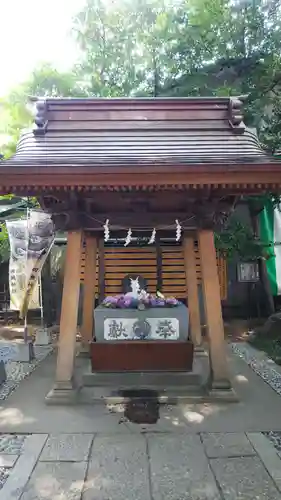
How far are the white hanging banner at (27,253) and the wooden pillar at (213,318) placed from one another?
12.8ft

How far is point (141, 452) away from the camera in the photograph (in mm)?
4383

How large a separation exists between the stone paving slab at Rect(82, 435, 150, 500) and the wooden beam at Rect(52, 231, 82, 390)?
58.8 inches

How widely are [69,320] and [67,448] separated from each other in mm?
2026

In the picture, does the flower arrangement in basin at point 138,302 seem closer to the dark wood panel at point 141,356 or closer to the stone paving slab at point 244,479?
the dark wood panel at point 141,356

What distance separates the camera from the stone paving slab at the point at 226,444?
4.34 m

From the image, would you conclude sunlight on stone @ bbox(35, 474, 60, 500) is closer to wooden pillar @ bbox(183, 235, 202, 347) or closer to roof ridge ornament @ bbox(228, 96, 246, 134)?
wooden pillar @ bbox(183, 235, 202, 347)

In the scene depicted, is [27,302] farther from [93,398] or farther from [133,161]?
[133,161]

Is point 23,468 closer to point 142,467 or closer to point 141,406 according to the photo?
point 142,467

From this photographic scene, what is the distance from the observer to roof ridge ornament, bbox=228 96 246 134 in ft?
21.6

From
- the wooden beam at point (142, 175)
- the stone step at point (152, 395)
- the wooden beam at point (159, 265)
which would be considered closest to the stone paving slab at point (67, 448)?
the stone step at point (152, 395)

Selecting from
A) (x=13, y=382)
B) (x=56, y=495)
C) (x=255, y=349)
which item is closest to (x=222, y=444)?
(x=56, y=495)

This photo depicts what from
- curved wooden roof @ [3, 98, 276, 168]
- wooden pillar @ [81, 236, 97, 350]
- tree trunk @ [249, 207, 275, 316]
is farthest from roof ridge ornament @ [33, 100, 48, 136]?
tree trunk @ [249, 207, 275, 316]

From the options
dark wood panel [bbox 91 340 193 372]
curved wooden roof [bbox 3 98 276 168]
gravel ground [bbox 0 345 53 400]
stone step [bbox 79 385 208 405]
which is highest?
curved wooden roof [bbox 3 98 276 168]

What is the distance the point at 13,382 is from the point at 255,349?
5.43 m
